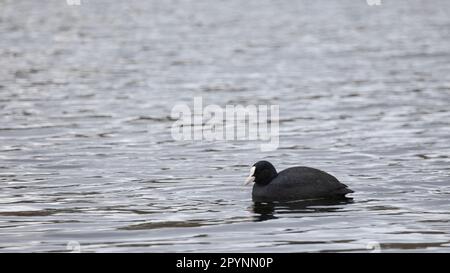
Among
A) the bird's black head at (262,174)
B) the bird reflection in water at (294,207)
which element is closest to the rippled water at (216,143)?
the bird reflection in water at (294,207)

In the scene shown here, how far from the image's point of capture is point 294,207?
15.0 metres

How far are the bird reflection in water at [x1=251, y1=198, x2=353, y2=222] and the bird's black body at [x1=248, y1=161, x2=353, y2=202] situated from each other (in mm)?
88

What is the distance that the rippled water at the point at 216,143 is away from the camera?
1367 centimetres

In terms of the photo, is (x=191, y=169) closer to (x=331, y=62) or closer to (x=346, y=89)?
(x=346, y=89)

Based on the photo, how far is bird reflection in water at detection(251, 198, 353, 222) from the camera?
14.6m

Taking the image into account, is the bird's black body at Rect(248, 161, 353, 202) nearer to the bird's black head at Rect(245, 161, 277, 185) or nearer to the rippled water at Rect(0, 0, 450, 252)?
the bird's black head at Rect(245, 161, 277, 185)

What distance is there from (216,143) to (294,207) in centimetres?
618

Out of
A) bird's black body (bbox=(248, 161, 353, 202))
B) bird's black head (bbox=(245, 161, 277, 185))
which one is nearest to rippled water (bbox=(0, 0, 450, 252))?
bird's black body (bbox=(248, 161, 353, 202))

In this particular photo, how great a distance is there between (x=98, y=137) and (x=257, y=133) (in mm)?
3307

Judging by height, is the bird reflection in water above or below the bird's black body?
below

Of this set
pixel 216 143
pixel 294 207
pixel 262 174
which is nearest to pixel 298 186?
pixel 294 207

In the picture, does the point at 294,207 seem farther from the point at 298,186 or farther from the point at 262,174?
the point at 262,174

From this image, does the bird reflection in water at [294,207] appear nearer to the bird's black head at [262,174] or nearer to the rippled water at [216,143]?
the rippled water at [216,143]

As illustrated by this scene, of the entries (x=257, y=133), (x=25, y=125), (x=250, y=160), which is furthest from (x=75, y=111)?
(x=250, y=160)
